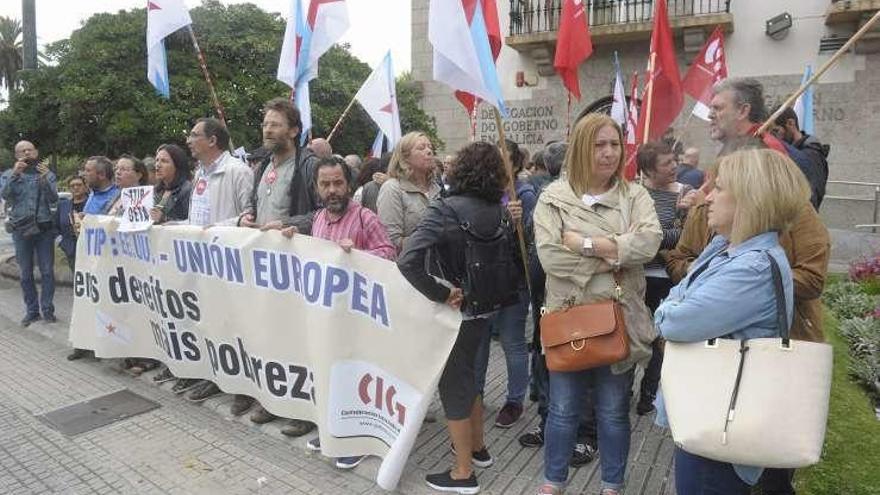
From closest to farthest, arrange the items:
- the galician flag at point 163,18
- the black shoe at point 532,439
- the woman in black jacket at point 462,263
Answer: the woman in black jacket at point 462,263 < the black shoe at point 532,439 < the galician flag at point 163,18

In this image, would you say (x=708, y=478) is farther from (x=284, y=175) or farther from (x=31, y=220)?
(x=31, y=220)

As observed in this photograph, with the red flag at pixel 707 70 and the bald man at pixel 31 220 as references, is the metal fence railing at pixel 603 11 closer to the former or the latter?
the red flag at pixel 707 70

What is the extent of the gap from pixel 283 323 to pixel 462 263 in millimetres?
1337

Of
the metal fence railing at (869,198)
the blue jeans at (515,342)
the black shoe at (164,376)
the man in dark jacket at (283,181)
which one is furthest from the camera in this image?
the metal fence railing at (869,198)

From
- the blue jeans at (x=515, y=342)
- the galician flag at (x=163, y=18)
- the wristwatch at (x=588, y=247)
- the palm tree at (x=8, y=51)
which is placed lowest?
the blue jeans at (x=515, y=342)

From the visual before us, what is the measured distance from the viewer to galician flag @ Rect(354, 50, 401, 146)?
6953mm

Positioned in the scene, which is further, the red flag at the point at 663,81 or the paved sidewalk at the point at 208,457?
the red flag at the point at 663,81

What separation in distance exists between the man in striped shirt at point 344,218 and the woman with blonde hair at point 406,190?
0.21 metres

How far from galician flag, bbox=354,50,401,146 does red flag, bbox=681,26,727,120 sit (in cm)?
314

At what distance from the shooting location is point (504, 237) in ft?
10.7

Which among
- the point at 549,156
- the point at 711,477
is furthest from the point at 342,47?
the point at 711,477

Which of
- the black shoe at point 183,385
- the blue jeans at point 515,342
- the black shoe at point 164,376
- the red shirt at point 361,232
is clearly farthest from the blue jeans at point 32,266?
the blue jeans at point 515,342

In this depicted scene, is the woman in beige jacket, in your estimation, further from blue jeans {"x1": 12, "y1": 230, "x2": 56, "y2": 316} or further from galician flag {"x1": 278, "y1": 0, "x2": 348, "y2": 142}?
blue jeans {"x1": 12, "y1": 230, "x2": 56, "y2": 316}

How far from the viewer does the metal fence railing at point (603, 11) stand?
42.4ft
